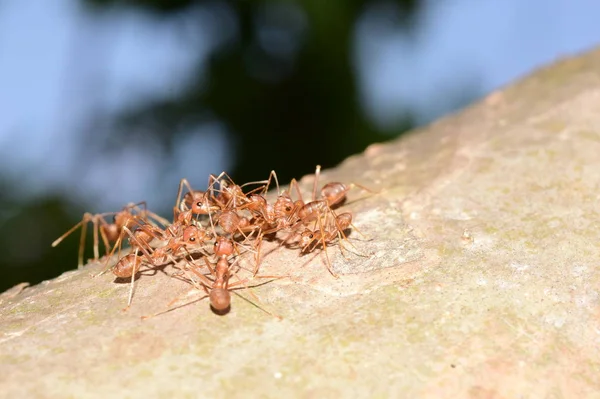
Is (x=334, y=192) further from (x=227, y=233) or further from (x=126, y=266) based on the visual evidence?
(x=126, y=266)

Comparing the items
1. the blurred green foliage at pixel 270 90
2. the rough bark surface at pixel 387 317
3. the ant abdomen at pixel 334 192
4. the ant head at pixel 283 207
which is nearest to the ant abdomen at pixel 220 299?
the rough bark surface at pixel 387 317

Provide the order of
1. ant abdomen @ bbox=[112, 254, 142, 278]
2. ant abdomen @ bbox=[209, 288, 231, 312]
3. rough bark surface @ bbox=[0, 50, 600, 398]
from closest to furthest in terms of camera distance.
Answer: rough bark surface @ bbox=[0, 50, 600, 398] → ant abdomen @ bbox=[209, 288, 231, 312] → ant abdomen @ bbox=[112, 254, 142, 278]

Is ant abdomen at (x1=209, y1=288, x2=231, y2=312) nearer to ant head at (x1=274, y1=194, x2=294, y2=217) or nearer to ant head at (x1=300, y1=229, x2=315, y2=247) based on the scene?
ant head at (x1=300, y1=229, x2=315, y2=247)

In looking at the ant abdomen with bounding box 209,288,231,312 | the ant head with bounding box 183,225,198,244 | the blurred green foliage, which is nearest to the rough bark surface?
the ant abdomen with bounding box 209,288,231,312

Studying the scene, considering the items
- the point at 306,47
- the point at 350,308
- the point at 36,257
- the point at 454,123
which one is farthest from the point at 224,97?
the point at 350,308

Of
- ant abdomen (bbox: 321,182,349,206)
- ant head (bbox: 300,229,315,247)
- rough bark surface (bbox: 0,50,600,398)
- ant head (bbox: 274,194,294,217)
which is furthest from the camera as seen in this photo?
ant abdomen (bbox: 321,182,349,206)

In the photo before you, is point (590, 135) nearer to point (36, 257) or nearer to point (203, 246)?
point (203, 246)
